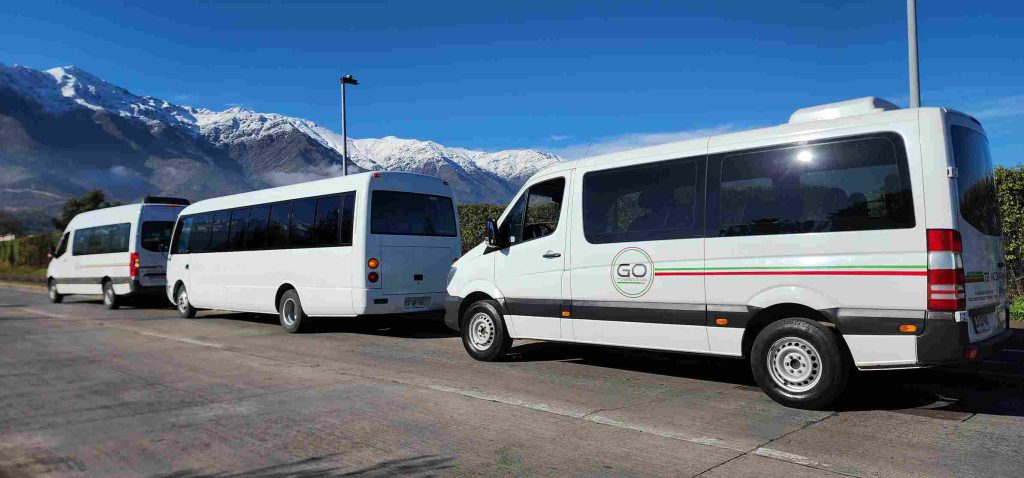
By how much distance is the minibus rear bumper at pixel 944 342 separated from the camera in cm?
497

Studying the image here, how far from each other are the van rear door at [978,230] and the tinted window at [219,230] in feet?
40.4

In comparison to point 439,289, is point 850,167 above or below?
above

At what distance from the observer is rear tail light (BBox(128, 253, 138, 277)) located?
17453mm

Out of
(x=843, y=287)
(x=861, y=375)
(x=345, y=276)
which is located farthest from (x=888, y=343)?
(x=345, y=276)

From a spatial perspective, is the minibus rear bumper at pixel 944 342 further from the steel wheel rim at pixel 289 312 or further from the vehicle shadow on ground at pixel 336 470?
the steel wheel rim at pixel 289 312

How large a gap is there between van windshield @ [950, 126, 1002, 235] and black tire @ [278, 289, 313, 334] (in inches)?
378

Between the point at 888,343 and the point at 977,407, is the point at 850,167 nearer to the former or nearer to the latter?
the point at 888,343

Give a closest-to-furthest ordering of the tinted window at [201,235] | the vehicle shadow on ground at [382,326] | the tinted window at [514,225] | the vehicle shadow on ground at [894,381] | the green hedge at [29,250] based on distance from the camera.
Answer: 1. the vehicle shadow on ground at [894,381]
2. the tinted window at [514,225]
3. the vehicle shadow on ground at [382,326]
4. the tinted window at [201,235]
5. the green hedge at [29,250]

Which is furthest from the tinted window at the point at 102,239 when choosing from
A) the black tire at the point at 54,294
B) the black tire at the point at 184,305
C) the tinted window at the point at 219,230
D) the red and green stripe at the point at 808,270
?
the red and green stripe at the point at 808,270

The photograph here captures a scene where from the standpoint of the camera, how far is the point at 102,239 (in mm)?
18734

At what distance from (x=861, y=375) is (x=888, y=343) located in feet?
6.86

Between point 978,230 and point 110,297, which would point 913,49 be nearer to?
point 978,230

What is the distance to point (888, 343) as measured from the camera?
17.0 feet

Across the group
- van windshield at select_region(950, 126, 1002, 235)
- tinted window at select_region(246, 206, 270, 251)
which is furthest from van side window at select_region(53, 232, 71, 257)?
van windshield at select_region(950, 126, 1002, 235)
